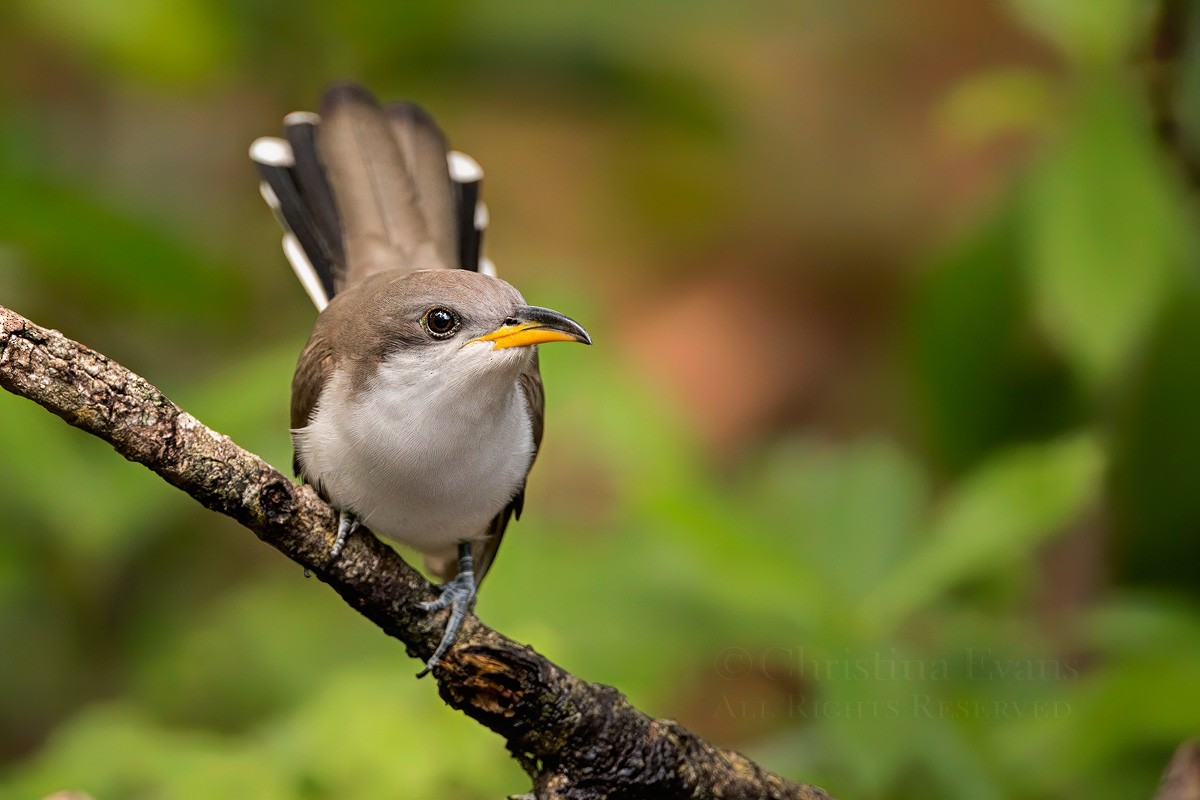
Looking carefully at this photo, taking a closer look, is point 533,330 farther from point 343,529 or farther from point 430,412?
point 343,529

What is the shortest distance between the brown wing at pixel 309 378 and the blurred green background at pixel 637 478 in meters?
0.84

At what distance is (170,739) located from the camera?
3.89 metres

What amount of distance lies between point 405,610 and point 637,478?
6.49 ft

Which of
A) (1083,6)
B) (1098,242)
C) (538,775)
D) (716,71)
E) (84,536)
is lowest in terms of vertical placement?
(538,775)

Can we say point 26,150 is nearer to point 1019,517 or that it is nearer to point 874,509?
point 874,509

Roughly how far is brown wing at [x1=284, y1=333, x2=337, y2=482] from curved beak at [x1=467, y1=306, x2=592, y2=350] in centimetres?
49

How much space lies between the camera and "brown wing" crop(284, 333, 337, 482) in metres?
3.52

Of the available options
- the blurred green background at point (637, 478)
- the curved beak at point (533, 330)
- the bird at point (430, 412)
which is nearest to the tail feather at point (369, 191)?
the bird at point (430, 412)

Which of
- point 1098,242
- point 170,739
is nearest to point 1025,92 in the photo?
point 1098,242

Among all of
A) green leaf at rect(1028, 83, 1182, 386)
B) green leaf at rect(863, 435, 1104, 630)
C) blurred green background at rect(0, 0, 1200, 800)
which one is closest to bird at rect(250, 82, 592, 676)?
blurred green background at rect(0, 0, 1200, 800)

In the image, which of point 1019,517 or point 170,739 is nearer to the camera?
point 170,739

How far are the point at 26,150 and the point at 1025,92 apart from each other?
13.2ft

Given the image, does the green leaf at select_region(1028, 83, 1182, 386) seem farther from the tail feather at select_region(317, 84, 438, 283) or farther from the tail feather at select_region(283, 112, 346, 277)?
the tail feather at select_region(283, 112, 346, 277)

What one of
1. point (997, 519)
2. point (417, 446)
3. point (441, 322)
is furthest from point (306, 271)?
point (997, 519)
